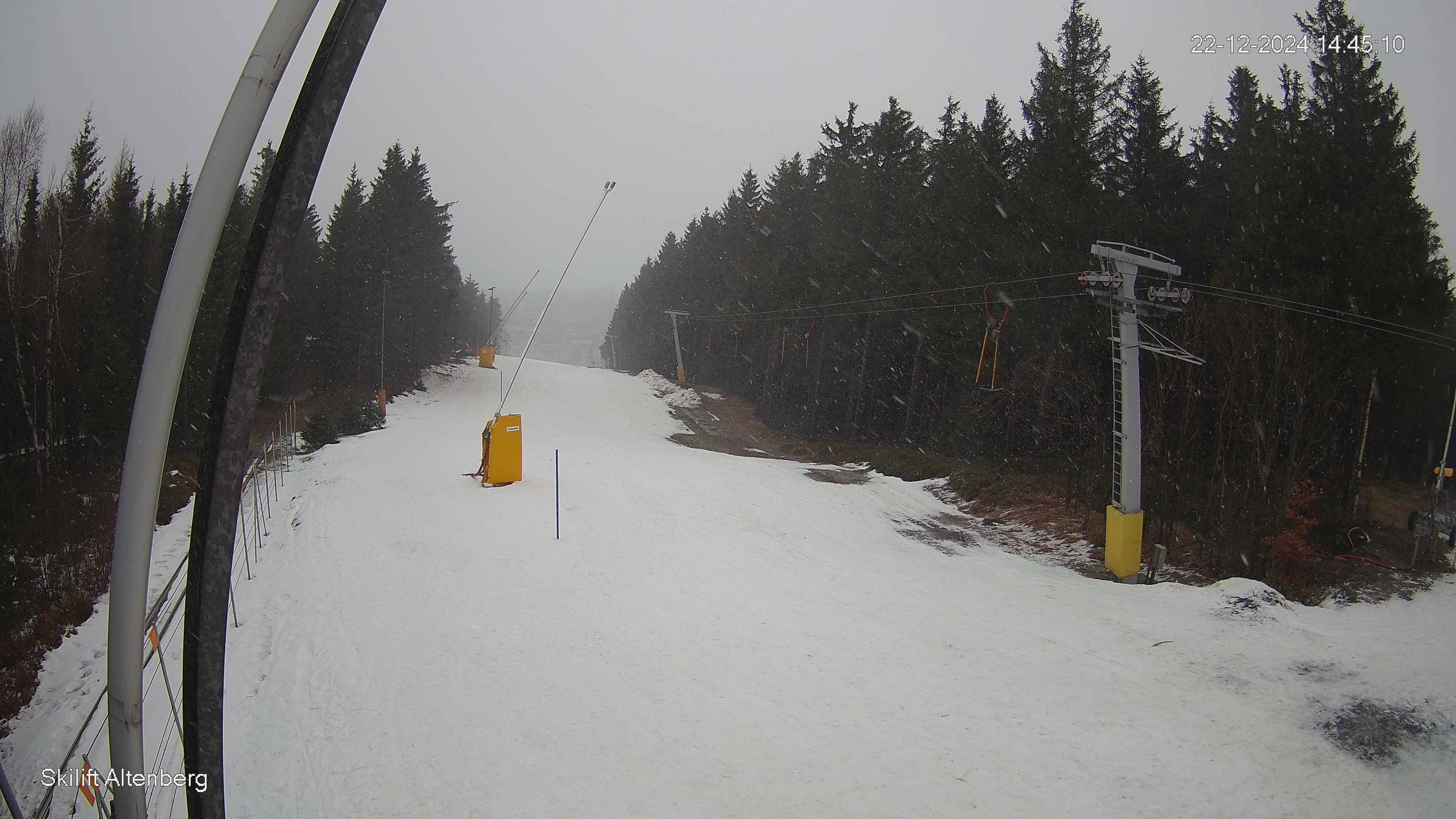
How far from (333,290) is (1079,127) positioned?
3565cm

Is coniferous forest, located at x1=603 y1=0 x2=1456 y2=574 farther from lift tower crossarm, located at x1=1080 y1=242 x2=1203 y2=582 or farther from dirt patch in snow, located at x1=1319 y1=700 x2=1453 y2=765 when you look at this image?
dirt patch in snow, located at x1=1319 y1=700 x2=1453 y2=765

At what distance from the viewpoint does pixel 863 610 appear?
399 inches

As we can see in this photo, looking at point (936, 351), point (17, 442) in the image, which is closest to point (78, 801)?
point (17, 442)

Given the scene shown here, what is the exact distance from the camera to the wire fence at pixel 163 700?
14.6 feet

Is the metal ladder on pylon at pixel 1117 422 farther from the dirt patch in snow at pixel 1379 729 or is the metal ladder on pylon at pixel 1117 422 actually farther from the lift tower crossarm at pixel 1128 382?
the dirt patch in snow at pixel 1379 729

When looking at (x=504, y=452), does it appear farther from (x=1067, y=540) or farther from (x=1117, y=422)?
(x=1067, y=540)

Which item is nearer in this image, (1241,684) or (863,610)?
(1241,684)

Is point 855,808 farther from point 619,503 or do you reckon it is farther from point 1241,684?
point 619,503

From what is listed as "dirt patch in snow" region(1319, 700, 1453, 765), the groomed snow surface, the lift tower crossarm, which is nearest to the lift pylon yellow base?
the lift tower crossarm

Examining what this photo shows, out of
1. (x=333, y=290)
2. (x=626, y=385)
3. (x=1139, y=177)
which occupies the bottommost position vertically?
(x=626, y=385)

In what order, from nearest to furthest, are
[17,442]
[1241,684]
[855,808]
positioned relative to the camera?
[855,808] < [1241,684] < [17,442]

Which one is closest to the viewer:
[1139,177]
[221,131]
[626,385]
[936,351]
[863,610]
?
[221,131]

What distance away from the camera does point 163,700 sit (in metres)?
7.40

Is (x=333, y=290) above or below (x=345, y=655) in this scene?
above
